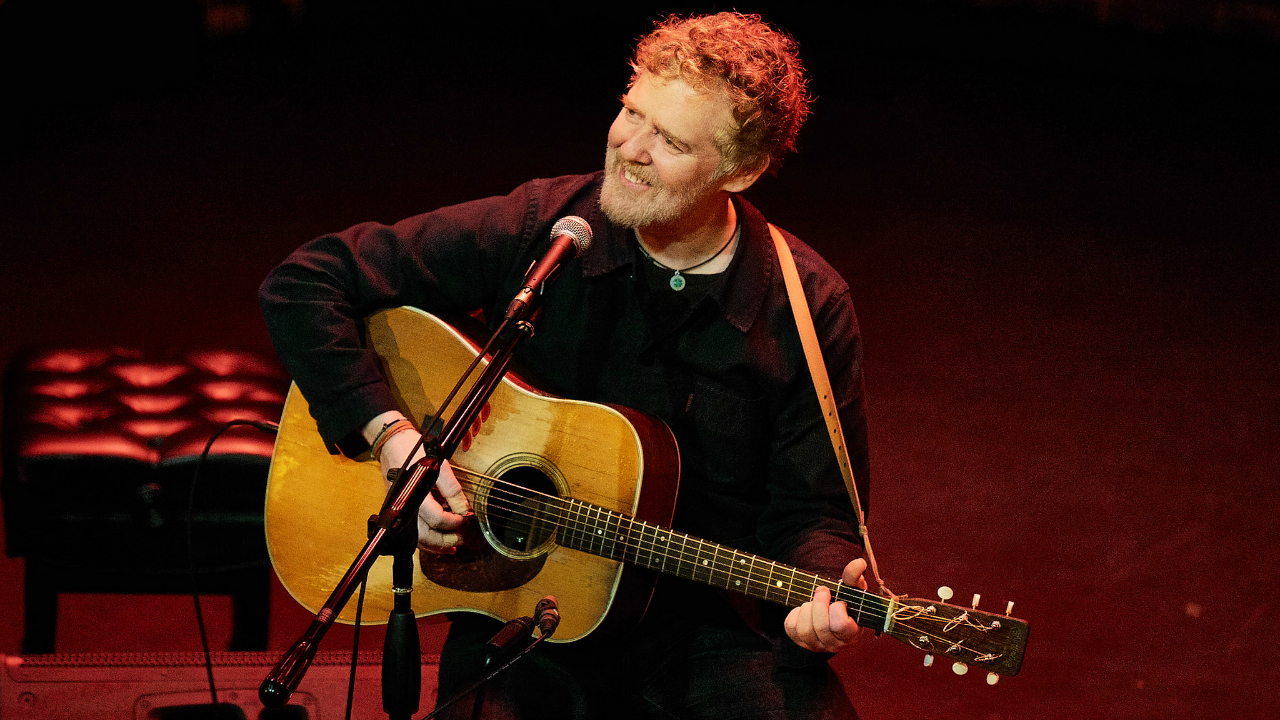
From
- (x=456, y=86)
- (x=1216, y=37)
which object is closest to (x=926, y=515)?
(x=456, y=86)

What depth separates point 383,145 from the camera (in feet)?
18.9

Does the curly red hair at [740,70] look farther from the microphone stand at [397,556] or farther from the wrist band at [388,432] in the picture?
the wrist band at [388,432]

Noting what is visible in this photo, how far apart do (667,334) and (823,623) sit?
30.2 inches

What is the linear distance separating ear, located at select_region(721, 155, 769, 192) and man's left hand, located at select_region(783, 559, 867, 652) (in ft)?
2.97

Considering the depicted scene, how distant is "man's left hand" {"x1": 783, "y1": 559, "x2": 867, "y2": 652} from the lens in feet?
6.74

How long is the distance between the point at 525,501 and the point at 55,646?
166cm

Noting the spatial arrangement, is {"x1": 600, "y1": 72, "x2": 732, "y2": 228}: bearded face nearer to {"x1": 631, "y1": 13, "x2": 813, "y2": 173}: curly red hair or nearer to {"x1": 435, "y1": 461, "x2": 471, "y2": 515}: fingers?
{"x1": 631, "y1": 13, "x2": 813, "y2": 173}: curly red hair

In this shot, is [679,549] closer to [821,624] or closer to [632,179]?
[821,624]

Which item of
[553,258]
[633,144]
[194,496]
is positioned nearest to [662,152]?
[633,144]

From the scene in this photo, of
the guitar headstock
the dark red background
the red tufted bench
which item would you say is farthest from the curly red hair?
the dark red background

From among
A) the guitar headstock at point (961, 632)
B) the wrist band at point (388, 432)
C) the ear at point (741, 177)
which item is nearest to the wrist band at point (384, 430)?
the wrist band at point (388, 432)

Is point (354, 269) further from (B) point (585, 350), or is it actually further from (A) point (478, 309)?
(B) point (585, 350)

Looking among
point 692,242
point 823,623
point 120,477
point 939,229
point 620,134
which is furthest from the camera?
point 939,229

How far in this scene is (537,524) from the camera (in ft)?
7.61
